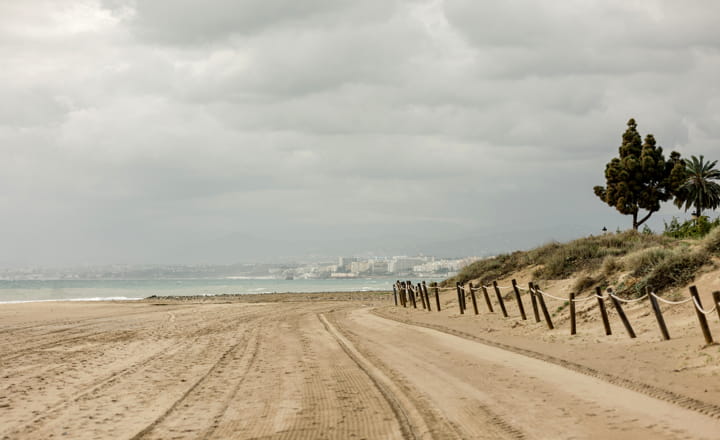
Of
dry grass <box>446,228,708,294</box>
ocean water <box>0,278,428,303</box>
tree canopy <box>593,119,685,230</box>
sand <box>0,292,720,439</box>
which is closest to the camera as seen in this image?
sand <box>0,292,720,439</box>

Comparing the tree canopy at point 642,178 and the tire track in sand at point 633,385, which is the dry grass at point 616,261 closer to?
the tire track in sand at point 633,385

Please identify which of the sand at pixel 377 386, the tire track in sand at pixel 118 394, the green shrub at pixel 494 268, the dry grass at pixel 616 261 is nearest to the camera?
the sand at pixel 377 386

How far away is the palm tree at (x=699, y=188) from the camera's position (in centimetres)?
4497

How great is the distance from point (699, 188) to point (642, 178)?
437 centimetres

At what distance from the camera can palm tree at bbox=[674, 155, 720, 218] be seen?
44969 millimetres

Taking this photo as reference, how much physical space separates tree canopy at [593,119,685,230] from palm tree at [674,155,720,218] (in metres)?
0.96

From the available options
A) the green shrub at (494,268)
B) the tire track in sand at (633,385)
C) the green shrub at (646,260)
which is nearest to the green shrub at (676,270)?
the green shrub at (646,260)

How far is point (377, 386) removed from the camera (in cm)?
1028

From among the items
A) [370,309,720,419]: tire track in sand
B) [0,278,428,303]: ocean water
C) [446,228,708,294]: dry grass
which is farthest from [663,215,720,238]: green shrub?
[0,278,428,303]: ocean water

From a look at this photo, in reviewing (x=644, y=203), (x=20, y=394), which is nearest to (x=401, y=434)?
(x=20, y=394)

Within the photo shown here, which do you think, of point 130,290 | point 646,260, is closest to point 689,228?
point 646,260

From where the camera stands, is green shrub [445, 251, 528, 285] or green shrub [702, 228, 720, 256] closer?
green shrub [702, 228, 720, 256]

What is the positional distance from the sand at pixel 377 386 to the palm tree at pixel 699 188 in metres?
32.2

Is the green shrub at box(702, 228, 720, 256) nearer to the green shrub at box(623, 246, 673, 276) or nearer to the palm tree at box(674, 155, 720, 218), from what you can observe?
the green shrub at box(623, 246, 673, 276)
